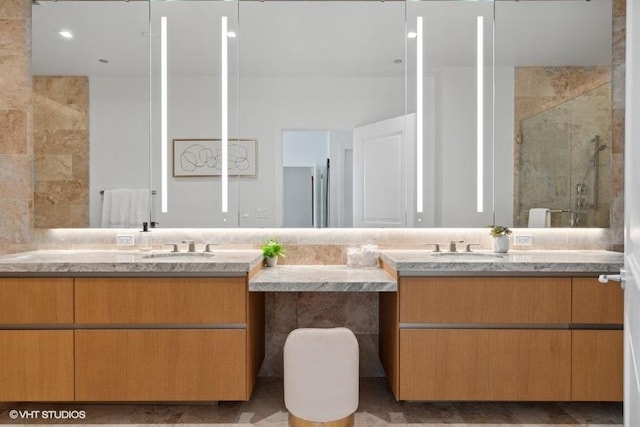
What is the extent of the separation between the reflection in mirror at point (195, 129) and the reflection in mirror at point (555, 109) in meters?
1.70

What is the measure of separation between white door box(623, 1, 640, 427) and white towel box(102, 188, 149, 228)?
252 centimetres

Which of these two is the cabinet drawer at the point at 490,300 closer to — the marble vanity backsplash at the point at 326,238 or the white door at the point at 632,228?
the marble vanity backsplash at the point at 326,238

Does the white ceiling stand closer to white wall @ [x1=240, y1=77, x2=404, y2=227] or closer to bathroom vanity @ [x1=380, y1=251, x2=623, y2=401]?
white wall @ [x1=240, y1=77, x2=404, y2=227]

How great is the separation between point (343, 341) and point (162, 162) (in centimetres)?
169

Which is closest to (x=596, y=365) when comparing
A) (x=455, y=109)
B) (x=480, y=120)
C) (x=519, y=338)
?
(x=519, y=338)

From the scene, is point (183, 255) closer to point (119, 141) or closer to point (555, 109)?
point (119, 141)

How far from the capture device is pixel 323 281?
220 cm

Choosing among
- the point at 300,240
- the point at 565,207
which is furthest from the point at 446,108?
the point at 300,240

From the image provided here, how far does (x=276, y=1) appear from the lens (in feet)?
8.98

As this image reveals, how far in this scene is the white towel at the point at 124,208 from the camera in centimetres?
278

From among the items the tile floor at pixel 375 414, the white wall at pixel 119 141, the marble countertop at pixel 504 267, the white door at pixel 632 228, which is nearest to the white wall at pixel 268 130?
the white wall at pixel 119 141

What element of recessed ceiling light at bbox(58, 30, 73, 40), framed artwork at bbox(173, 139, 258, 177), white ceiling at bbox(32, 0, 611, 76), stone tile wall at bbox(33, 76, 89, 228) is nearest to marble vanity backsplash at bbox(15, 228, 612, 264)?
stone tile wall at bbox(33, 76, 89, 228)

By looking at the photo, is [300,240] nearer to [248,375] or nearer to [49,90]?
[248,375]

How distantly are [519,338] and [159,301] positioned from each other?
1805mm
